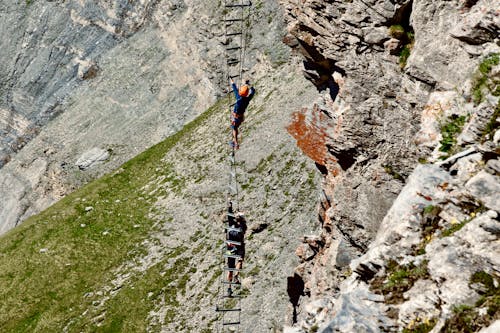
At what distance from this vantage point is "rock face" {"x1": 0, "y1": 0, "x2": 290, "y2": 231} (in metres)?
62.8

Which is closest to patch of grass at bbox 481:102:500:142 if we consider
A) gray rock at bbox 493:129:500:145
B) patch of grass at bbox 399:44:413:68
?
gray rock at bbox 493:129:500:145

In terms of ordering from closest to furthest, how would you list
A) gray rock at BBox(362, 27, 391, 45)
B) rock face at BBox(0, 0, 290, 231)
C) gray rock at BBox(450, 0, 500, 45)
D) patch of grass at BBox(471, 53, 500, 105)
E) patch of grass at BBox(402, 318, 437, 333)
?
1. patch of grass at BBox(402, 318, 437, 333)
2. patch of grass at BBox(471, 53, 500, 105)
3. gray rock at BBox(450, 0, 500, 45)
4. gray rock at BBox(362, 27, 391, 45)
5. rock face at BBox(0, 0, 290, 231)

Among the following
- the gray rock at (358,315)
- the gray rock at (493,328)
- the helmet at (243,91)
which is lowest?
the helmet at (243,91)

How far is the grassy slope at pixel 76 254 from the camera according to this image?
123 feet

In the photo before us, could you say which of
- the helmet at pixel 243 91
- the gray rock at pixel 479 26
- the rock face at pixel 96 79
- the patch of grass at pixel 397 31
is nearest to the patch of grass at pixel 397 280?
the gray rock at pixel 479 26

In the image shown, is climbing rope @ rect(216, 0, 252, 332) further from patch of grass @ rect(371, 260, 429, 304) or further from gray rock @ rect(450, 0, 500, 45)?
patch of grass @ rect(371, 260, 429, 304)

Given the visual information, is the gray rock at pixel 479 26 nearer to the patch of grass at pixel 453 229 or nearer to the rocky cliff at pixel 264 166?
the rocky cliff at pixel 264 166

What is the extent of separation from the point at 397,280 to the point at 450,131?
454 centimetres

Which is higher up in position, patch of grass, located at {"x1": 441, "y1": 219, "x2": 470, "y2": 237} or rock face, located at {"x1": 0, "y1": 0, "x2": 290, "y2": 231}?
patch of grass, located at {"x1": 441, "y1": 219, "x2": 470, "y2": 237}

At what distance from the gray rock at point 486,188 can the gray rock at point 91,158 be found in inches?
2159

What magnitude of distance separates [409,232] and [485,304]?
2.99m

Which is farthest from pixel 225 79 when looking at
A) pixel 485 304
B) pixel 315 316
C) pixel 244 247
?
pixel 485 304

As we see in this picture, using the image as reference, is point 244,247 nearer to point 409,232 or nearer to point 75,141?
point 409,232

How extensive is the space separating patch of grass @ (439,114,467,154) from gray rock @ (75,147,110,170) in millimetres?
52158
